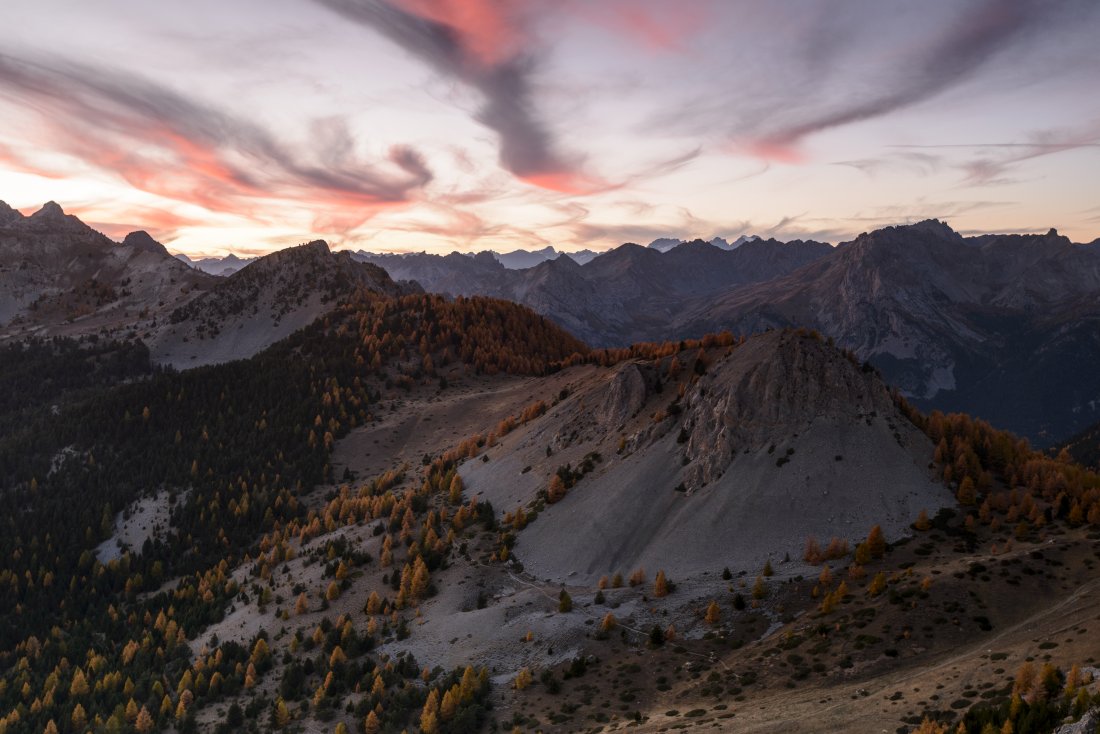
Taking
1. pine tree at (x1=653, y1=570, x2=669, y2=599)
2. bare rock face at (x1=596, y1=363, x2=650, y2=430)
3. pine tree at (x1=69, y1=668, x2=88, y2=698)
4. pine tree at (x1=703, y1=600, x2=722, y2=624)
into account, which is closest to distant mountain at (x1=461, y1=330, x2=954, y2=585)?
bare rock face at (x1=596, y1=363, x2=650, y2=430)

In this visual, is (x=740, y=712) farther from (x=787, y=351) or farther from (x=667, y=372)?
(x=667, y=372)

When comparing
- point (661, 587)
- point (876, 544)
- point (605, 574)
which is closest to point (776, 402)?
point (876, 544)

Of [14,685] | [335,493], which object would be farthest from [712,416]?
[14,685]

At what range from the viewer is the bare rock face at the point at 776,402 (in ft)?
306

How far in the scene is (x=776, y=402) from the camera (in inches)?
3765

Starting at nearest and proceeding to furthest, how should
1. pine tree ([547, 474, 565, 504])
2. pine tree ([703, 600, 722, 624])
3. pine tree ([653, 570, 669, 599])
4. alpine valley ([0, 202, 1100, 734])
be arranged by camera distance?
alpine valley ([0, 202, 1100, 734]), pine tree ([703, 600, 722, 624]), pine tree ([653, 570, 669, 599]), pine tree ([547, 474, 565, 504])

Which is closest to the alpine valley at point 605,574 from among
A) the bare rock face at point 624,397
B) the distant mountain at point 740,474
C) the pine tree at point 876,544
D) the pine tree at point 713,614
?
the pine tree at point 876,544

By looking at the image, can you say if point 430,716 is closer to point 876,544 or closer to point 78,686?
point 876,544

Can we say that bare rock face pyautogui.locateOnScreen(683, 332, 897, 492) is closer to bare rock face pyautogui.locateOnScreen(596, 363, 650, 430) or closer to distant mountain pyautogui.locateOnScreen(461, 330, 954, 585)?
distant mountain pyautogui.locateOnScreen(461, 330, 954, 585)

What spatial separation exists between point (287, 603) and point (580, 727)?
64.1 m

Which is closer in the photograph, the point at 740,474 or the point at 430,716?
the point at 430,716

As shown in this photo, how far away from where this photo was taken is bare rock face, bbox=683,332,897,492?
306ft

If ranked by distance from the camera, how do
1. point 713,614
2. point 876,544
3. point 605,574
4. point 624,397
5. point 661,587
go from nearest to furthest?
point 713,614 < point 876,544 < point 661,587 < point 605,574 < point 624,397

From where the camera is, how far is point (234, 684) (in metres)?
82.2
